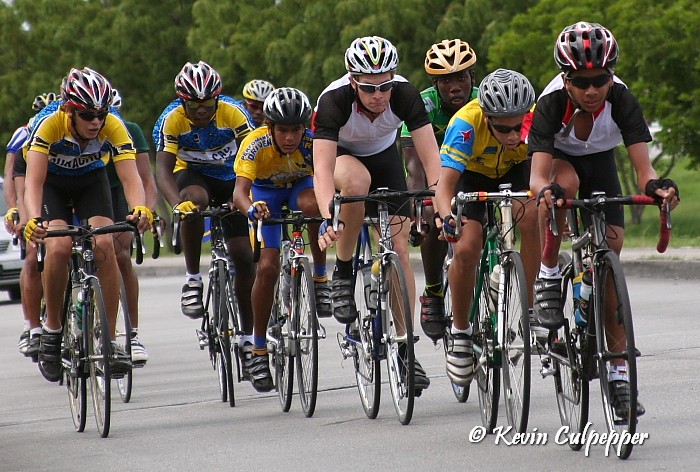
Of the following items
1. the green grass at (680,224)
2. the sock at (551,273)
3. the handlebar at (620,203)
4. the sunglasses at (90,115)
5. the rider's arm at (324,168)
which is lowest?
the green grass at (680,224)

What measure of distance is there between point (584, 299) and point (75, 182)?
4.17 m

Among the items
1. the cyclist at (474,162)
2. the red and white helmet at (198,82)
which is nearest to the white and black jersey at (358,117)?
the cyclist at (474,162)

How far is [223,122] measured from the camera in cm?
1118

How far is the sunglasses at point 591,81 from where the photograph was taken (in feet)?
23.6

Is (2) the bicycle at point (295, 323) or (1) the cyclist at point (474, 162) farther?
(2) the bicycle at point (295, 323)

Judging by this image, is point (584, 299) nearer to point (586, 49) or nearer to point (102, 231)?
point (586, 49)

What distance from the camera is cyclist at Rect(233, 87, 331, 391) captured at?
957 centimetres

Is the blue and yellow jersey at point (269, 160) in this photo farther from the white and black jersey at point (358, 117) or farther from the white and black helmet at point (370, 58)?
the white and black helmet at point (370, 58)

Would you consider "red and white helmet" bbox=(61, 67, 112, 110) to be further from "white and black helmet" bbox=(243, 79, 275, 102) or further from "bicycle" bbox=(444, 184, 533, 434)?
"white and black helmet" bbox=(243, 79, 275, 102)

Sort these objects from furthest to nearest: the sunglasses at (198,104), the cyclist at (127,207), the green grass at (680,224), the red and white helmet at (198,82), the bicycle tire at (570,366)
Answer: the green grass at (680,224) < the cyclist at (127,207) < the sunglasses at (198,104) < the red and white helmet at (198,82) < the bicycle tire at (570,366)

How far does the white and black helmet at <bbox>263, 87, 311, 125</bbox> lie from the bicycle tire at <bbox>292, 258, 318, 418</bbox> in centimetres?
96

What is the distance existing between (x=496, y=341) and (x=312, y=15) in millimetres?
27176

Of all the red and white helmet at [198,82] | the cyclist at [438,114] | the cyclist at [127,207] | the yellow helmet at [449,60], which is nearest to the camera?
the cyclist at [438,114]

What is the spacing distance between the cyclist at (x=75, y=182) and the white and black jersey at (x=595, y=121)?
2.76m
